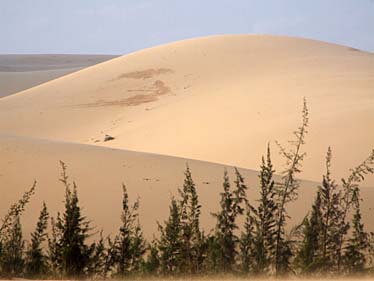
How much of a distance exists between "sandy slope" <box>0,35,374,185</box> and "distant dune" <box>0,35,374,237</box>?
0.07 metres

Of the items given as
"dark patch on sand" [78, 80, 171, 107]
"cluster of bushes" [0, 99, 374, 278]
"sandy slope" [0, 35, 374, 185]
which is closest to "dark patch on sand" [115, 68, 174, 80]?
"sandy slope" [0, 35, 374, 185]

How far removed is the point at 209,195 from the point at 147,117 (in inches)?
679

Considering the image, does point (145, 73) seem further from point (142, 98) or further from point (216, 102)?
point (216, 102)

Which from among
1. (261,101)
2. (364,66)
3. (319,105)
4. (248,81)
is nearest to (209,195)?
(319,105)

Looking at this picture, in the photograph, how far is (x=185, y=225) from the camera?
8.36 metres

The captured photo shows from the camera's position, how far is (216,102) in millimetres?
29297

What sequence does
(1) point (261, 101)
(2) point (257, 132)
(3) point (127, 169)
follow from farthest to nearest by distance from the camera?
1. (1) point (261, 101)
2. (2) point (257, 132)
3. (3) point (127, 169)

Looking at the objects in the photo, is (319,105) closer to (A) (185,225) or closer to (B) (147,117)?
(B) (147,117)

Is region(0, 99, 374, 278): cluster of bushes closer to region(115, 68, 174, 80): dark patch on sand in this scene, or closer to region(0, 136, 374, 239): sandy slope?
region(0, 136, 374, 239): sandy slope

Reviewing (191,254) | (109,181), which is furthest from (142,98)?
(191,254)

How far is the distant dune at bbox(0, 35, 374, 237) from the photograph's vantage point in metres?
12.5

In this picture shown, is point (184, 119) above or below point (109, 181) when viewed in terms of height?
above

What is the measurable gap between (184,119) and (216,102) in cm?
260

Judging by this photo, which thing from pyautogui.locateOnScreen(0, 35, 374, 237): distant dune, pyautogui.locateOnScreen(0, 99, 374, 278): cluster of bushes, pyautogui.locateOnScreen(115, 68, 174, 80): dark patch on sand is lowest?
pyautogui.locateOnScreen(0, 99, 374, 278): cluster of bushes
